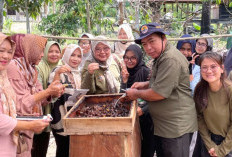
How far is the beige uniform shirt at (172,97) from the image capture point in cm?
214

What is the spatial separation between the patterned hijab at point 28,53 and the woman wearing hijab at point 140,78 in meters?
1.10

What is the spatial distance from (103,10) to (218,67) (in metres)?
4.69

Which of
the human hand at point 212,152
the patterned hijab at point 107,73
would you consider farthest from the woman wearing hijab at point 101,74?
the human hand at point 212,152

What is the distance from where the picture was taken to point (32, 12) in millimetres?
4602

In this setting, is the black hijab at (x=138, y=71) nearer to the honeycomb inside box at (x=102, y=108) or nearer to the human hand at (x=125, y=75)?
the human hand at (x=125, y=75)

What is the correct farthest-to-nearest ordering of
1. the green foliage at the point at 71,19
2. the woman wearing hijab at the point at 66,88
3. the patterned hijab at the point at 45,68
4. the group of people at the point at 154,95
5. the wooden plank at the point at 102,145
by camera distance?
the green foliage at the point at 71,19
the patterned hijab at the point at 45,68
the woman wearing hijab at the point at 66,88
the wooden plank at the point at 102,145
the group of people at the point at 154,95

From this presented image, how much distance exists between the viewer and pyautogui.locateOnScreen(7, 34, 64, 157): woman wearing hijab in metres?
2.06

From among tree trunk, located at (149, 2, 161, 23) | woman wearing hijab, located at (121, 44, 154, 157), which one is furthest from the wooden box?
tree trunk, located at (149, 2, 161, 23)

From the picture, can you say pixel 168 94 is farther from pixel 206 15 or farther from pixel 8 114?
pixel 206 15

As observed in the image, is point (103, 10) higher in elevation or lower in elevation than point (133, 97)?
higher

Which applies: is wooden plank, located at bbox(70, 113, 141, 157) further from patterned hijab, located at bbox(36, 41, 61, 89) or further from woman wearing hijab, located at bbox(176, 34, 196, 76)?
woman wearing hijab, located at bbox(176, 34, 196, 76)

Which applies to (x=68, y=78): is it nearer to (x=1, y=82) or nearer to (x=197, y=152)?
(x=1, y=82)

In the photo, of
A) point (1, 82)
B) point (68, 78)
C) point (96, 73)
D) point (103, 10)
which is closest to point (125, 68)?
point (96, 73)

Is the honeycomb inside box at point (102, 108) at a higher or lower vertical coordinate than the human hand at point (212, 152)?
higher
